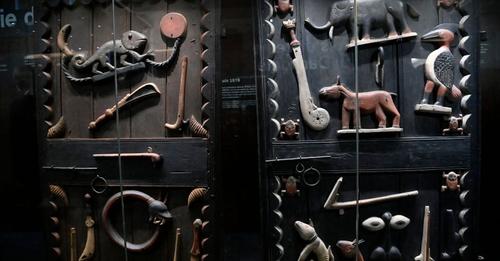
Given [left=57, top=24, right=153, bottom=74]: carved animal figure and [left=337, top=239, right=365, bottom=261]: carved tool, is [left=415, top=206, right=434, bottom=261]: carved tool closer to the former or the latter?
[left=337, top=239, right=365, bottom=261]: carved tool

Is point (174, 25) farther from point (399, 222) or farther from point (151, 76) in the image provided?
point (399, 222)

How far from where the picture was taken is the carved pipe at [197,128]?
197 centimetres

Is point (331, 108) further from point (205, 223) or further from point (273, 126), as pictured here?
point (205, 223)

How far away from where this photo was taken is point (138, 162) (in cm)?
204

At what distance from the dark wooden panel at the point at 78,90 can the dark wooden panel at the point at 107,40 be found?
0.12ft

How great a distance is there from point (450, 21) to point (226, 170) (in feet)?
3.92

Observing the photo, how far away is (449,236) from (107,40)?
1.78 metres

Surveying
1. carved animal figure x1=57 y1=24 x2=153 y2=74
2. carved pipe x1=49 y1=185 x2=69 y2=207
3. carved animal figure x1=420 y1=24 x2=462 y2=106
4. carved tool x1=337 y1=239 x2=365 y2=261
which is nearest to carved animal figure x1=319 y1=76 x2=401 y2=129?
carved animal figure x1=420 y1=24 x2=462 y2=106

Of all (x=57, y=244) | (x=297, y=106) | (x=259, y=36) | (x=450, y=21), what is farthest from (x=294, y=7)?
(x=57, y=244)

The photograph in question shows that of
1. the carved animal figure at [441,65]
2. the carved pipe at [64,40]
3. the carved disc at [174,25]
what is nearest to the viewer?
the carved animal figure at [441,65]

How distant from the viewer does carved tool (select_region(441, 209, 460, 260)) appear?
193 cm

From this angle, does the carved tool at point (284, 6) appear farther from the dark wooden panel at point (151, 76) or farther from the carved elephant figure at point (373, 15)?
the dark wooden panel at point (151, 76)

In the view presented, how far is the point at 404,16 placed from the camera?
6.25 ft

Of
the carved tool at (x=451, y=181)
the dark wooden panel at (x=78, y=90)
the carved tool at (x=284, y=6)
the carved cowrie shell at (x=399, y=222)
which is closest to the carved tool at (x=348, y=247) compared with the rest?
the carved cowrie shell at (x=399, y=222)
